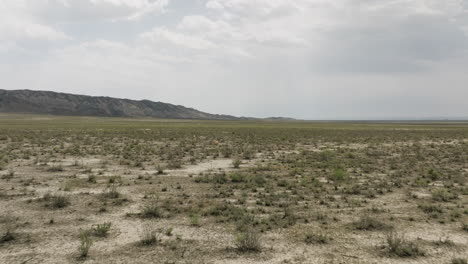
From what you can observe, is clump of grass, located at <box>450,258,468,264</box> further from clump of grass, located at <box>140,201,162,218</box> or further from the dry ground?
clump of grass, located at <box>140,201,162,218</box>

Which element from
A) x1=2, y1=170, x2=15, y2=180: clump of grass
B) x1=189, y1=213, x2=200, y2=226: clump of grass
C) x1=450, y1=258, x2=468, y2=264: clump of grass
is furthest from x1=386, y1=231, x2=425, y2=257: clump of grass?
x1=2, y1=170, x2=15, y2=180: clump of grass

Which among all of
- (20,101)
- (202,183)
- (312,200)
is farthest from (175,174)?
(20,101)

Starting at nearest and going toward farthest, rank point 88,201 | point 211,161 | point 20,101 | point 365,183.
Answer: point 88,201 < point 365,183 < point 211,161 < point 20,101

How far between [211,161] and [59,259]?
14.7m

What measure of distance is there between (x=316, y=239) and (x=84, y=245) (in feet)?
16.6

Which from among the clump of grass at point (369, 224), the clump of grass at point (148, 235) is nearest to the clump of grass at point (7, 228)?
the clump of grass at point (148, 235)

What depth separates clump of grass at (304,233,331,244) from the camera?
7500mm

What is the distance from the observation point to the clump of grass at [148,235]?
734 centimetres

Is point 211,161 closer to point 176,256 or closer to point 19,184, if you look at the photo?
point 19,184

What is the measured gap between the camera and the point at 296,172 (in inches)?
650

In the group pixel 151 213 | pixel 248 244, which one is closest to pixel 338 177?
pixel 151 213

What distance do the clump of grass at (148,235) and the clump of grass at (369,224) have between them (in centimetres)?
500

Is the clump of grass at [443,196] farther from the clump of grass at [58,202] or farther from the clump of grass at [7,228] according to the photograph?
the clump of grass at [7,228]

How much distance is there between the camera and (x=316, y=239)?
7594mm
